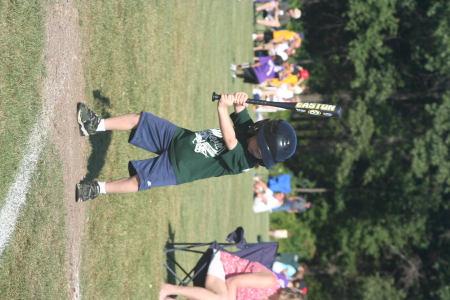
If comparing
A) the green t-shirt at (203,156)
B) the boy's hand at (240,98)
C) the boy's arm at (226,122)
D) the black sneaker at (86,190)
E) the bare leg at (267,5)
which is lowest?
the black sneaker at (86,190)

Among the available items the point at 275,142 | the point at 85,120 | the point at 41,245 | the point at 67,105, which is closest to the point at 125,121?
the point at 85,120

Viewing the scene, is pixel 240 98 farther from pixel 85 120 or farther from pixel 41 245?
pixel 41 245

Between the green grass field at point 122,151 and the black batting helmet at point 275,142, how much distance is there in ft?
7.50

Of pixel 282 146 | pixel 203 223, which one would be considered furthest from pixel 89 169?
pixel 203 223

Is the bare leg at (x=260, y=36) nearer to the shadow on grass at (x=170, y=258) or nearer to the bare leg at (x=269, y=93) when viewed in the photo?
the bare leg at (x=269, y=93)

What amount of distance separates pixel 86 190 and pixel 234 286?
2.45m

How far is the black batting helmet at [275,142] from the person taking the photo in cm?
471

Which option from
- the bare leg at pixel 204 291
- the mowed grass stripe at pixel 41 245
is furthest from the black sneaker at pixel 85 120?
the bare leg at pixel 204 291

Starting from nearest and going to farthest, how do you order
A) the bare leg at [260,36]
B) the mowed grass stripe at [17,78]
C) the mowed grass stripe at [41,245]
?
the mowed grass stripe at [41,245] → the mowed grass stripe at [17,78] → the bare leg at [260,36]

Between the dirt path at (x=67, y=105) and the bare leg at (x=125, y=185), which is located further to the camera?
the bare leg at (x=125, y=185)

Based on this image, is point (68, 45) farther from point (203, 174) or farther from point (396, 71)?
point (396, 71)

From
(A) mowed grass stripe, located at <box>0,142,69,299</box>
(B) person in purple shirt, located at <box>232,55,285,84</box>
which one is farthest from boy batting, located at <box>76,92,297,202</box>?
(B) person in purple shirt, located at <box>232,55,285,84</box>

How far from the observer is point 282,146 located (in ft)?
15.5

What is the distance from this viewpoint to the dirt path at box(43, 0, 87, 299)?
17.0 feet
